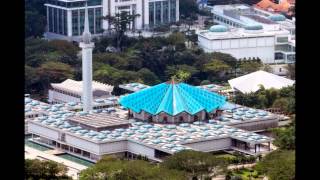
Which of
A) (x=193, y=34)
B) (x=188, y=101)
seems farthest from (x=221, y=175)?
(x=193, y=34)

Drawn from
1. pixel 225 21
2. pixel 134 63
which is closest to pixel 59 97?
pixel 134 63

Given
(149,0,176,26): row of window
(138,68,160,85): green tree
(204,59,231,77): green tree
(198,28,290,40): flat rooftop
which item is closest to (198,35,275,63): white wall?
(198,28,290,40): flat rooftop

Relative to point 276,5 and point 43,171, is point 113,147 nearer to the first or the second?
point 43,171

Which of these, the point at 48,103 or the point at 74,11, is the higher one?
the point at 74,11

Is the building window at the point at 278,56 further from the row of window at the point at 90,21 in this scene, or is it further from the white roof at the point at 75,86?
the white roof at the point at 75,86

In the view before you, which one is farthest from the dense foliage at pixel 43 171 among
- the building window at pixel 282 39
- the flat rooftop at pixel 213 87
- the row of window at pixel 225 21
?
the row of window at pixel 225 21

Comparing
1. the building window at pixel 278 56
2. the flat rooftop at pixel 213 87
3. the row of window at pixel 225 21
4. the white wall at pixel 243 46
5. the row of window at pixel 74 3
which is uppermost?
the row of window at pixel 74 3
